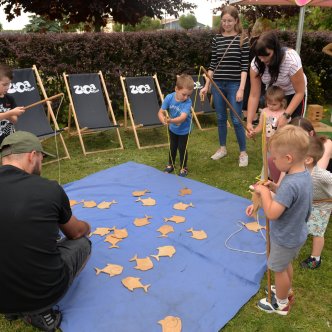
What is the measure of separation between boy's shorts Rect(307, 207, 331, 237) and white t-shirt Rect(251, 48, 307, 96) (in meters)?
1.46

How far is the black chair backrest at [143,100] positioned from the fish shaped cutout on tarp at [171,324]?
386 cm

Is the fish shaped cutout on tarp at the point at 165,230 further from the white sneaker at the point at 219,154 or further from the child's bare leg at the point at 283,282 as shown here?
the white sneaker at the point at 219,154

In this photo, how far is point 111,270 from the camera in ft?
9.00

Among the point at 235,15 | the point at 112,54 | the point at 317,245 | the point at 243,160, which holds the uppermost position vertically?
the point at 235,15

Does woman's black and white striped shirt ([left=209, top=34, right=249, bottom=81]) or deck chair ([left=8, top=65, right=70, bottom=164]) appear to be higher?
woman's black and white striped shirt ([left=209, top=34, right=249, bottom=81])

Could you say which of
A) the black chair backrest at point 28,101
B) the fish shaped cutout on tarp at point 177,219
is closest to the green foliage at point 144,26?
the black chair backrest at point 28,101

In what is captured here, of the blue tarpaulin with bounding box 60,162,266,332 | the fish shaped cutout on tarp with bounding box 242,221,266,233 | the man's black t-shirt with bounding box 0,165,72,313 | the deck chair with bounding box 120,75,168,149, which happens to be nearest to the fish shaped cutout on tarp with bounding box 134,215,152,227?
the blue tarpaulin with bounding box 60,162,266,332

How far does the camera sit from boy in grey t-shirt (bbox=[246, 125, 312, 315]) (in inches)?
75.6

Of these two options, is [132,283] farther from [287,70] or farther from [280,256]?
[287,70]

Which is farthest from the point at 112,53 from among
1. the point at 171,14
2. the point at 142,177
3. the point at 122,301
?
the point at 122,301

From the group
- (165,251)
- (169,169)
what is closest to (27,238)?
(165,251)

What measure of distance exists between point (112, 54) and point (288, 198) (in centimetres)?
581

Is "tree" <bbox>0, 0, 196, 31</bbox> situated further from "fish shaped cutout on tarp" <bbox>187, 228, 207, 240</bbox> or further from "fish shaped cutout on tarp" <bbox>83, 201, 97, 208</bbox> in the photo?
"fish shaped cutout on tarp" <bbox>187, 228, 207, 240</bbox>

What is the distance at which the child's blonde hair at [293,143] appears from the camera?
190cm
